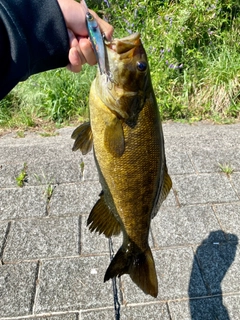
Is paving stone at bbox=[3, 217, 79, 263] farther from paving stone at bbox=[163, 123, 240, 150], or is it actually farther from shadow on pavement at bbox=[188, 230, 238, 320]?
paving stone at bbox=[163, 123, 240, 150]

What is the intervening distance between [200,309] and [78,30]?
6.63 ft

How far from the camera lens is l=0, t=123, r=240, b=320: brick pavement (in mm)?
2682

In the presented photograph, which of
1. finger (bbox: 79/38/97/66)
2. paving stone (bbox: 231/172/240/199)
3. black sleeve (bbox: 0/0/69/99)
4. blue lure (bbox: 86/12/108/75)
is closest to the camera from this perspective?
blue lure (bbox: 86/12/108/75)

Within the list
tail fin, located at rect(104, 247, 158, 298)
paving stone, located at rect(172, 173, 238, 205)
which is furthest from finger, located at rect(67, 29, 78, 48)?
paving stone, located at rect(172, 173, 238, 205)

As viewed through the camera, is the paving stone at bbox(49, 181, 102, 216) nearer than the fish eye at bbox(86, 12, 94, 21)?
No

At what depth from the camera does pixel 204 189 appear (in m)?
3.69

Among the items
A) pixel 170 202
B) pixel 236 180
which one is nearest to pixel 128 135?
pixel 170 202

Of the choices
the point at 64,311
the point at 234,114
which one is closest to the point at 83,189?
the point at 64,311

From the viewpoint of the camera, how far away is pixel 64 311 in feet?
8.66

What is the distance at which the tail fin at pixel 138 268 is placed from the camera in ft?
6.20

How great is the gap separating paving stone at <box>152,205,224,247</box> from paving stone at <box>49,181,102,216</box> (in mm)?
646

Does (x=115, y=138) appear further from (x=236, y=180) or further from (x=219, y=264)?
(x=236, y=180)

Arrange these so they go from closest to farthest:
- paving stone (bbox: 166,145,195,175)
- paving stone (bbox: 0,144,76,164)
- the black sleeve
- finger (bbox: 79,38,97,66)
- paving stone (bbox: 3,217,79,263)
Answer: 1. the black sleeve
2. finger (bbox: 79,38,97,66)
3. paving stone (bbox: 3,217,79,263)
4. paving stone (bbox: 166,145,195,175)
5. paving stone (bbox: 0,144,76,164)

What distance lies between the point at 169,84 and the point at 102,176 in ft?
12.0
